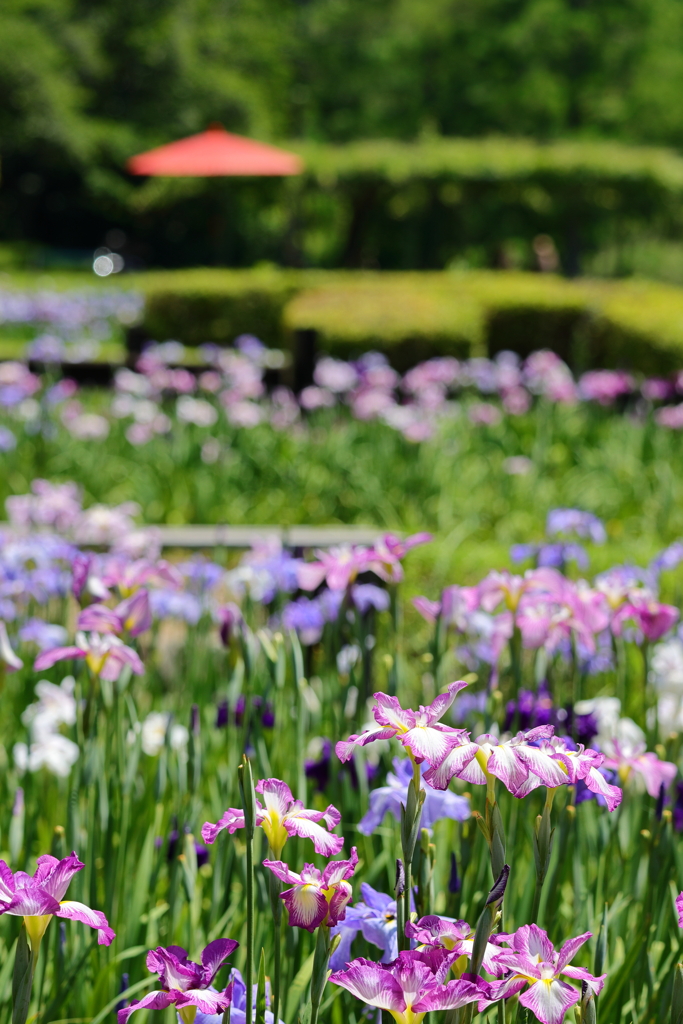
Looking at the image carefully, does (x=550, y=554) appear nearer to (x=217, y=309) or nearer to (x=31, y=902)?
(x=31, y=902)

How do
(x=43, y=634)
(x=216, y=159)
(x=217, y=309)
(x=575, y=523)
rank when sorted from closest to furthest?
1. (x=43, y=634)
2. (x=575, y=523)
3. (x=216, y=159)
4. (x=217, y=309)

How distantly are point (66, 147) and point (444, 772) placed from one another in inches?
1303

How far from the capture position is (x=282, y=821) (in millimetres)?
960

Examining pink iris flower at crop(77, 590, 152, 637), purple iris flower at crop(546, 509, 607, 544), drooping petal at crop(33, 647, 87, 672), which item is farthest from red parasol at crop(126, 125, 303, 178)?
drooping petal at crop(33, 647, 87, 672)

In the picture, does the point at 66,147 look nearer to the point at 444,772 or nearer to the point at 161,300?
the point at 161,300

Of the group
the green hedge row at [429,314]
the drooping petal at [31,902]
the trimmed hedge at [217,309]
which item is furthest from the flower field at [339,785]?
the trimmed hedge at [217,309]

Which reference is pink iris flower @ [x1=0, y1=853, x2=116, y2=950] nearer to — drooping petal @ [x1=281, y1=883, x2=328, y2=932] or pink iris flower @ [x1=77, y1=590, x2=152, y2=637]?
drooping petal @ [x1=281, y1=883, x2=328, y2=932]

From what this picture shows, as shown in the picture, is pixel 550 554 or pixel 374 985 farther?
pixel 550 554

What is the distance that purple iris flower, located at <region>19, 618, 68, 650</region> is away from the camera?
2.32 m

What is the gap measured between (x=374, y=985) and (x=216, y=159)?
12596 mm

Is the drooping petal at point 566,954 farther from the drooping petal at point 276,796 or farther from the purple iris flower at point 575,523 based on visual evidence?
the purple iris flower at point 575,523

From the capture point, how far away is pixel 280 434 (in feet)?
17.9

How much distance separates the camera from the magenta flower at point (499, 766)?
898mm

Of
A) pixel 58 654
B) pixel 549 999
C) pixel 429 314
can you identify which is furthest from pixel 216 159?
pixel 549 999
